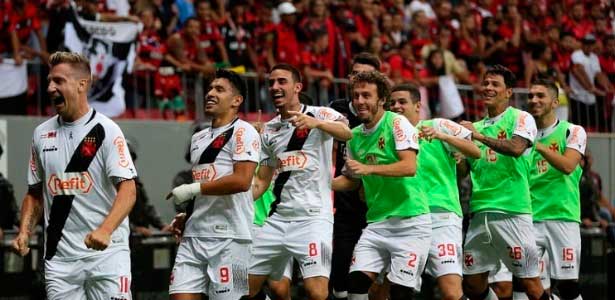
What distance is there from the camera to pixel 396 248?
36.4ft

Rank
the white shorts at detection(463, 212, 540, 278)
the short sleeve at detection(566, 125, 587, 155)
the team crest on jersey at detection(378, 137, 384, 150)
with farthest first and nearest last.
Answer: the short sleeve at detection(566, 125, 587, 155) < the white shorts at detection(463, 212, 540, 278) < the team crest on jersey at detection(378, 137, 384, 150)

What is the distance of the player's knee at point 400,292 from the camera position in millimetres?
11094

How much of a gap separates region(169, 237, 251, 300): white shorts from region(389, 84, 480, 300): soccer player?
2359mm

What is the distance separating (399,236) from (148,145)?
6.06 m

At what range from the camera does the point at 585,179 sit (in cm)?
1703

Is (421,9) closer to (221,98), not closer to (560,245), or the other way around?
(560,245)

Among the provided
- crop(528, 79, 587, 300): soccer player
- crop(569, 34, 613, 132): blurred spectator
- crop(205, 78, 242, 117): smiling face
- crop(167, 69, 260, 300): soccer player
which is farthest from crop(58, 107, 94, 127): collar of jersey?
crop(569, 34, 613, 132): blurred spectator

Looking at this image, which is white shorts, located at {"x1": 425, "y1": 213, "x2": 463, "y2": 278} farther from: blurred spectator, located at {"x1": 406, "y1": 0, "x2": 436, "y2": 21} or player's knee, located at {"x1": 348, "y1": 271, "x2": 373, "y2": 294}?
blurred spectator, located at {"x1": 406, "y1": 0, "x2": 436, "y2": 21}

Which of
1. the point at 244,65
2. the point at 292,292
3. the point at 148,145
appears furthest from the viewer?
the point at 244,65

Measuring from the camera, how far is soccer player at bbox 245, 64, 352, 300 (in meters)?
11.0

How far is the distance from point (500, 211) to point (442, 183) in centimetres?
82

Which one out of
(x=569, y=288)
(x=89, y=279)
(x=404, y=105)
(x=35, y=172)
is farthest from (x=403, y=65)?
(x=89, y=279)

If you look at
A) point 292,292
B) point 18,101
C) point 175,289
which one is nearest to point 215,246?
point 175,289

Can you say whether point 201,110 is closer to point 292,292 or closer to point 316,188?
point 292,292
